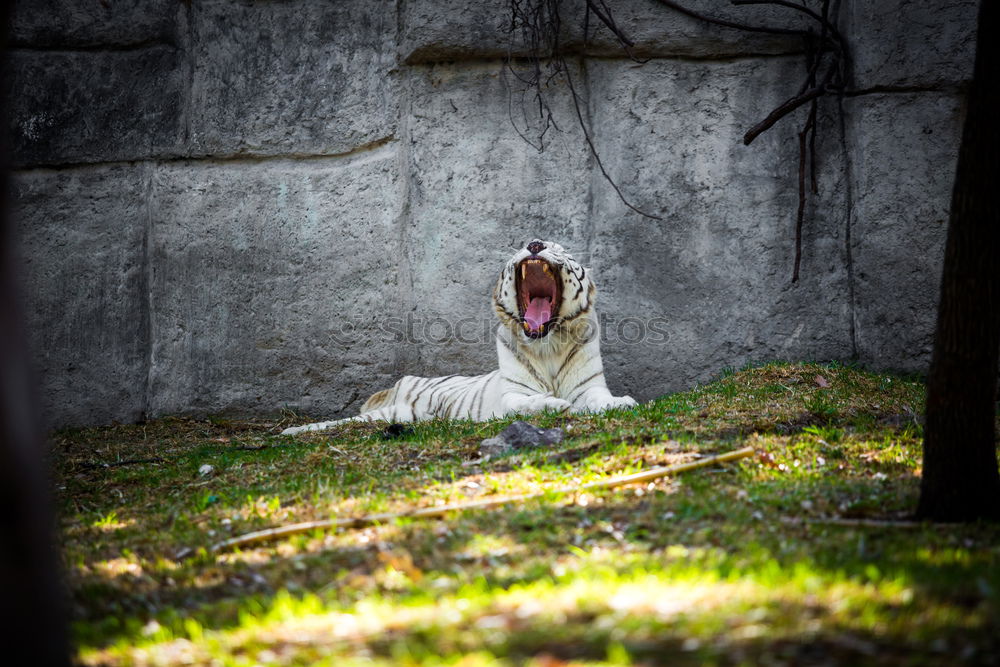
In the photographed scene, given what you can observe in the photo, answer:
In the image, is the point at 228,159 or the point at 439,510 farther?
the point at 228,159

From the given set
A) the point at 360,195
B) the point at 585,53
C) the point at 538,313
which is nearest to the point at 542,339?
the point at 538,313

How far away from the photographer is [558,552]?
3.48 meters

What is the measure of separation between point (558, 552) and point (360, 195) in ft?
17.3

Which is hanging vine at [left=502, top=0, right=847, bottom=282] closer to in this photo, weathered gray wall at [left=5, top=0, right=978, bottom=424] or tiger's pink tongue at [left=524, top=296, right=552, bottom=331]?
weathered gray wall at [left=5, top=0, right=978, bottom=424]

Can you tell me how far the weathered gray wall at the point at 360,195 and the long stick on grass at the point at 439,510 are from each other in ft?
11.1

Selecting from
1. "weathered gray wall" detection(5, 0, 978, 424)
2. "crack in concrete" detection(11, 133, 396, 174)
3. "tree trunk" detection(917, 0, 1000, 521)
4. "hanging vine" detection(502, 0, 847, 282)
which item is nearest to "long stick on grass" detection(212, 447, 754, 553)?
"tree trunk" detection(917, 0, 1000, 521)

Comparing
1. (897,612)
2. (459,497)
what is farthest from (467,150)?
(897,612)

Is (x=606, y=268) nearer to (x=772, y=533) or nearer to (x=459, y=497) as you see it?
(x=459, y=497)

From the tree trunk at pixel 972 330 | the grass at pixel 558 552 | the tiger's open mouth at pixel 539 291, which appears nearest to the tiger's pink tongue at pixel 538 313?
the tiger's open mouth at pixel 539 291

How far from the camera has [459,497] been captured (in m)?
4.34

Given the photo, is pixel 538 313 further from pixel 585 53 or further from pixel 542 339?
pixel 585 53

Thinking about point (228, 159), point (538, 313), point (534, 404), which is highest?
point (228, 159)

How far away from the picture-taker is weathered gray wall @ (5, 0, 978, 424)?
307 inches

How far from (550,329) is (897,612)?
461 centimetres
